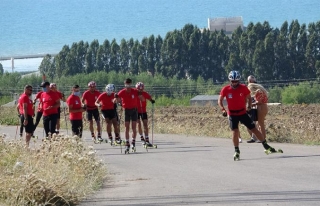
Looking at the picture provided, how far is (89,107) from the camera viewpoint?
26.7 m

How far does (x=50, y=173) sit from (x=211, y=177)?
356cm

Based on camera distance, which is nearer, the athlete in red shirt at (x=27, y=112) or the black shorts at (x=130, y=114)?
the athlete in red shirt at (x=27, y=112)

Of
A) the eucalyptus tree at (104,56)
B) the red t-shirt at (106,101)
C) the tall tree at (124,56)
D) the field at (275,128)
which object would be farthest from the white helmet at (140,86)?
the eucalyptus tree at (104,56)

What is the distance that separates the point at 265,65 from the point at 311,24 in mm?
8577

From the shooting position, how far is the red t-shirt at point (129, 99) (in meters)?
22.4

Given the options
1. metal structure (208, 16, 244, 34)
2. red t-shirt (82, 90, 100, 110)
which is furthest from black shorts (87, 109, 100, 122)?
metal structure (208, 16, 244, 34)

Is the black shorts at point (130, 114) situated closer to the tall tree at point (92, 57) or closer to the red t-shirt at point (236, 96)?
the red t-shirt at point (236, 96)

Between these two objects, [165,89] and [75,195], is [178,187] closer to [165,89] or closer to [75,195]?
[75,195]

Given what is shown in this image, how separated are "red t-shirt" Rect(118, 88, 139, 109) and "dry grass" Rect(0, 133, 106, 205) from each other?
4920mm

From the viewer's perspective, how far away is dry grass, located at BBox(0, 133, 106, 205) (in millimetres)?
11156

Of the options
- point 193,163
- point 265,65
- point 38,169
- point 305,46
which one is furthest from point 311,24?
point 38,169

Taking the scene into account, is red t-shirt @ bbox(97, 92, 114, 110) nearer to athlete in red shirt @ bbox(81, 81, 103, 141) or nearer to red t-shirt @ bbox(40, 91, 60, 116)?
athlete in red shirt @ bbox(81, 81, 103, 141)

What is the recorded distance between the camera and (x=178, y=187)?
44.4 ft

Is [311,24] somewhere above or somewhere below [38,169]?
above
